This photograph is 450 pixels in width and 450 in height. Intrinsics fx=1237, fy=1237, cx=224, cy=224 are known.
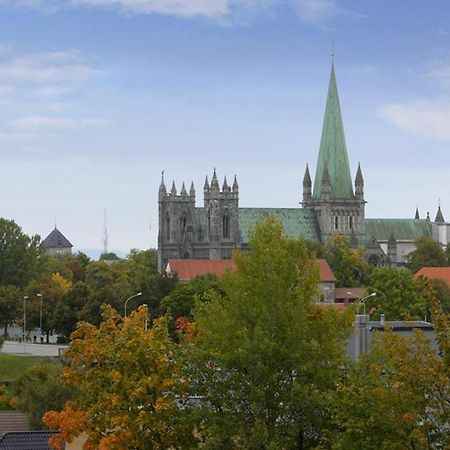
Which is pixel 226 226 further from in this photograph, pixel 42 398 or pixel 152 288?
pixel 42 398

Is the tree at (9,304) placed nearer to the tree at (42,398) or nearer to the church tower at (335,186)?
the tree at (42,398)

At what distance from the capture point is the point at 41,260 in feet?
485

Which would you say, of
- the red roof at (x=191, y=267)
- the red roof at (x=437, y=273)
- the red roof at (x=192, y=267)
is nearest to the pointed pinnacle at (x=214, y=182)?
the red roof at (x=192, y=267)

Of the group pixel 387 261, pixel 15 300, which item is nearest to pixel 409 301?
pixel 15 300

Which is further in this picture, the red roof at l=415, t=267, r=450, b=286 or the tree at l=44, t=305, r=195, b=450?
the red roof at l=415, t=267, r=450, b=286

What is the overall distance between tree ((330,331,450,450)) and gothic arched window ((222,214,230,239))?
6261 inches

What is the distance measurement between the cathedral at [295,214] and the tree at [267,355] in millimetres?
150648

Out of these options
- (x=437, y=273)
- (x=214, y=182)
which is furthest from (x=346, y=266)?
(x=214, y=182)

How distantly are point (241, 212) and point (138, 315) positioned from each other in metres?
160

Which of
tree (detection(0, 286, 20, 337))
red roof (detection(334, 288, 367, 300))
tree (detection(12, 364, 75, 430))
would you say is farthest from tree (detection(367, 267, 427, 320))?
tree (detection(12, 364, 75, 430))

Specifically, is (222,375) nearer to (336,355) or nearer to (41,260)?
(336,355)

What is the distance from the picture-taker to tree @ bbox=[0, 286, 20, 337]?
117 metres

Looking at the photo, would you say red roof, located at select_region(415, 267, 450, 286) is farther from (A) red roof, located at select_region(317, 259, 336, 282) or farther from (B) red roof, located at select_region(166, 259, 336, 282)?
(B) red roof, located at select_region(166, 259, 336, 282)

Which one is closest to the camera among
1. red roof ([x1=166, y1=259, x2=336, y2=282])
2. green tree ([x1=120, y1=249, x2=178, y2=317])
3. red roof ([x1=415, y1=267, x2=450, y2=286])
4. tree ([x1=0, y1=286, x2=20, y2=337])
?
green tree ([x1=120, y1=249, x2=178, y2=317])
